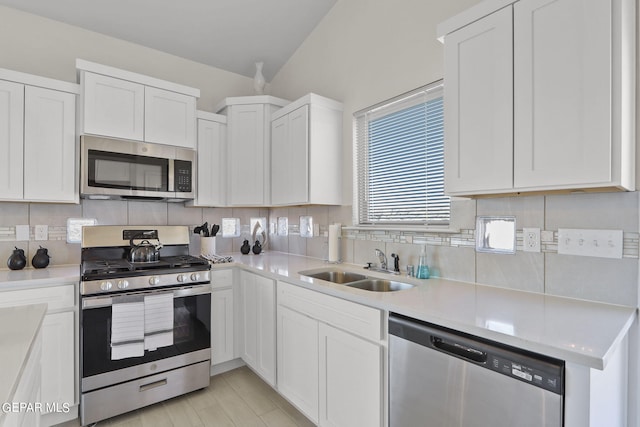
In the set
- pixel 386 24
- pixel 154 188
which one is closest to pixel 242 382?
pixel 154 188

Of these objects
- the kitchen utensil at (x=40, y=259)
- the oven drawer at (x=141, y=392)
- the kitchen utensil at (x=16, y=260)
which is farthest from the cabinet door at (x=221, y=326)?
the kitchen utensil at (x=16, y=260)

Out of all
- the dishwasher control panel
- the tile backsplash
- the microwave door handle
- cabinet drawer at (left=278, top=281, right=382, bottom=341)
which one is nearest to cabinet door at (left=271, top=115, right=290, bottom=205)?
the tile backsplash

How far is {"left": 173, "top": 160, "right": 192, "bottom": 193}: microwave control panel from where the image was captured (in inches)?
110

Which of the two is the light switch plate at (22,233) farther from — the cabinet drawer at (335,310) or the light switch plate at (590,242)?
the light switch plate at (590,242)

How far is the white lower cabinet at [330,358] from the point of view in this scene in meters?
1.56

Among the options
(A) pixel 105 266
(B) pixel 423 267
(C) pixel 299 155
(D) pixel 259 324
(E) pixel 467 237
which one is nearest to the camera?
(E) pixel 467 237

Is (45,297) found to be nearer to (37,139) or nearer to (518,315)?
(37,139)

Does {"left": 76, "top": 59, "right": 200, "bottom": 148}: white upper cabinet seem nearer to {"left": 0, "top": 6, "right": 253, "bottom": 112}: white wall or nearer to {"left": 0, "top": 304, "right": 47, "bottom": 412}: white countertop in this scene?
{"left": 0, "top": 6, "right": 253, "bottom": 112}: white wall

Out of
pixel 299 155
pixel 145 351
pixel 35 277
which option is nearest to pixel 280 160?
pixel 299 155

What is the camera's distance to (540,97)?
133 centimetres

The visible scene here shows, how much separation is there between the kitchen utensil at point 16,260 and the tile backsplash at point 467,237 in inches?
5.1

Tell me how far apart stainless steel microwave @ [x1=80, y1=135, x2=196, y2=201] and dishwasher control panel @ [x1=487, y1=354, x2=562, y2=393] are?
2.53 m

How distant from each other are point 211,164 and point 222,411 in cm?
201

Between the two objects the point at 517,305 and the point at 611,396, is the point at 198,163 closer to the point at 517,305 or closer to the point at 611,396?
the point at 517,305
